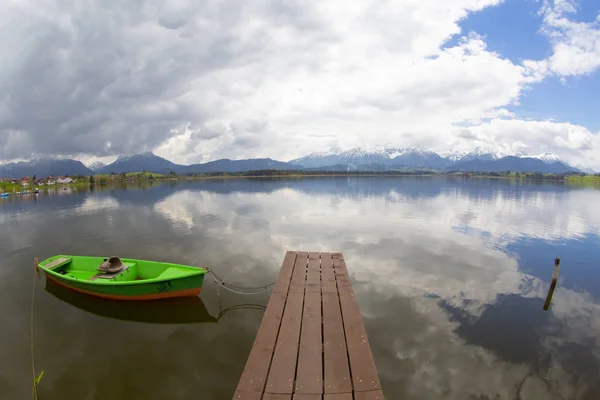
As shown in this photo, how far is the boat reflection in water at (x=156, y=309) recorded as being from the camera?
18656 mm

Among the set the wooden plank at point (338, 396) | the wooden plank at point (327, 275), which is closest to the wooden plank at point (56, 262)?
the wooden plank at point (327, 275)

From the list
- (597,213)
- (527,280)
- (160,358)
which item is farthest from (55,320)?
(597,213)

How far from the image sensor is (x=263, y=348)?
11.2 meters

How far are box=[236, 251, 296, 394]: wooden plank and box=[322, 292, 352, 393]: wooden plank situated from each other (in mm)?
1968

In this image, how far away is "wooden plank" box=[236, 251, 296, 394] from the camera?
9.41 m

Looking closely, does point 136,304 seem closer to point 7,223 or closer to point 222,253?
point 222,253

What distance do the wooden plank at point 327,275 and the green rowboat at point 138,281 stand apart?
7490mm

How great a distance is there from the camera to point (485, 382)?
13039mm

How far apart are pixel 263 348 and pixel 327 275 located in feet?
27.8

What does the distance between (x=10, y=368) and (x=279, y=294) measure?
13.2 m

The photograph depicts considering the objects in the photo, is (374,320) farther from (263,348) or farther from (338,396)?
(338,396)

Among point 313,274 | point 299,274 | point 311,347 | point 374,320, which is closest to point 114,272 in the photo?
point 299,274

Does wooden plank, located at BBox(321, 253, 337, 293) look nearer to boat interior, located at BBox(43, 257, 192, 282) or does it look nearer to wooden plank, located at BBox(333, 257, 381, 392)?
wooden plank, located at BBox(333, 257, 381, 392)

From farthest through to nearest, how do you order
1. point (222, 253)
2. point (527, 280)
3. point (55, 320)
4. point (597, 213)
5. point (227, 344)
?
point (597, 213) < point (222, 253) < point (527, 280) < point (55, 320) < point (227, 344)
